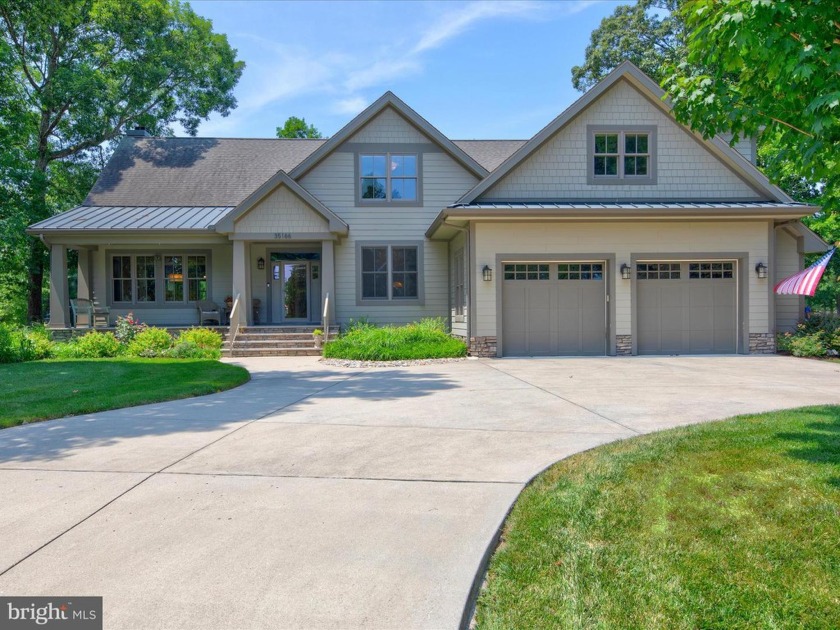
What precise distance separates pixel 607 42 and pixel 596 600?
35.2 metres

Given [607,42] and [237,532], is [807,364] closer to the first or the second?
[237,532]

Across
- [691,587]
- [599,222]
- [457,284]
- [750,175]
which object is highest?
[750,175]

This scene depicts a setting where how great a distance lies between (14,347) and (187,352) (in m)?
3.69

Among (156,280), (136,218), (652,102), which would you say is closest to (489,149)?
(652,102)

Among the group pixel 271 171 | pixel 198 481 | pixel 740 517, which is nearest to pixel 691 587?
pixel 740 517

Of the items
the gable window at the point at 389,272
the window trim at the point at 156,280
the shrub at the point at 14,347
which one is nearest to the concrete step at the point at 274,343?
the gable window at the point at 389,272

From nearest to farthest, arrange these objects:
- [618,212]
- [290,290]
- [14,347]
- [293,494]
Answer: [293,494] → [14,347] → [618,212] → [290,290]

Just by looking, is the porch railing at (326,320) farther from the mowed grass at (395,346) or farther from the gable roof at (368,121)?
the gable roof at (368,121)

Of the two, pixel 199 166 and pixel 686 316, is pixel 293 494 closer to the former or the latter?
pixel 686 316

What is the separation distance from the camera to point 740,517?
3289 mm

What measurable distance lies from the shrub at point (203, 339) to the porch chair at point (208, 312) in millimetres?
2116

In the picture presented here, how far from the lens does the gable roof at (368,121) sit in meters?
16.0

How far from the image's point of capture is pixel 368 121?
16.2 metres

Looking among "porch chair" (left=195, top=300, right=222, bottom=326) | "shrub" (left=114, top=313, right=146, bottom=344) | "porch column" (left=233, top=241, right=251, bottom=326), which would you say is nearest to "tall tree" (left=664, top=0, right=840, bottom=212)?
"porch column" (left=233, top=241, right=251, bottom=326)
